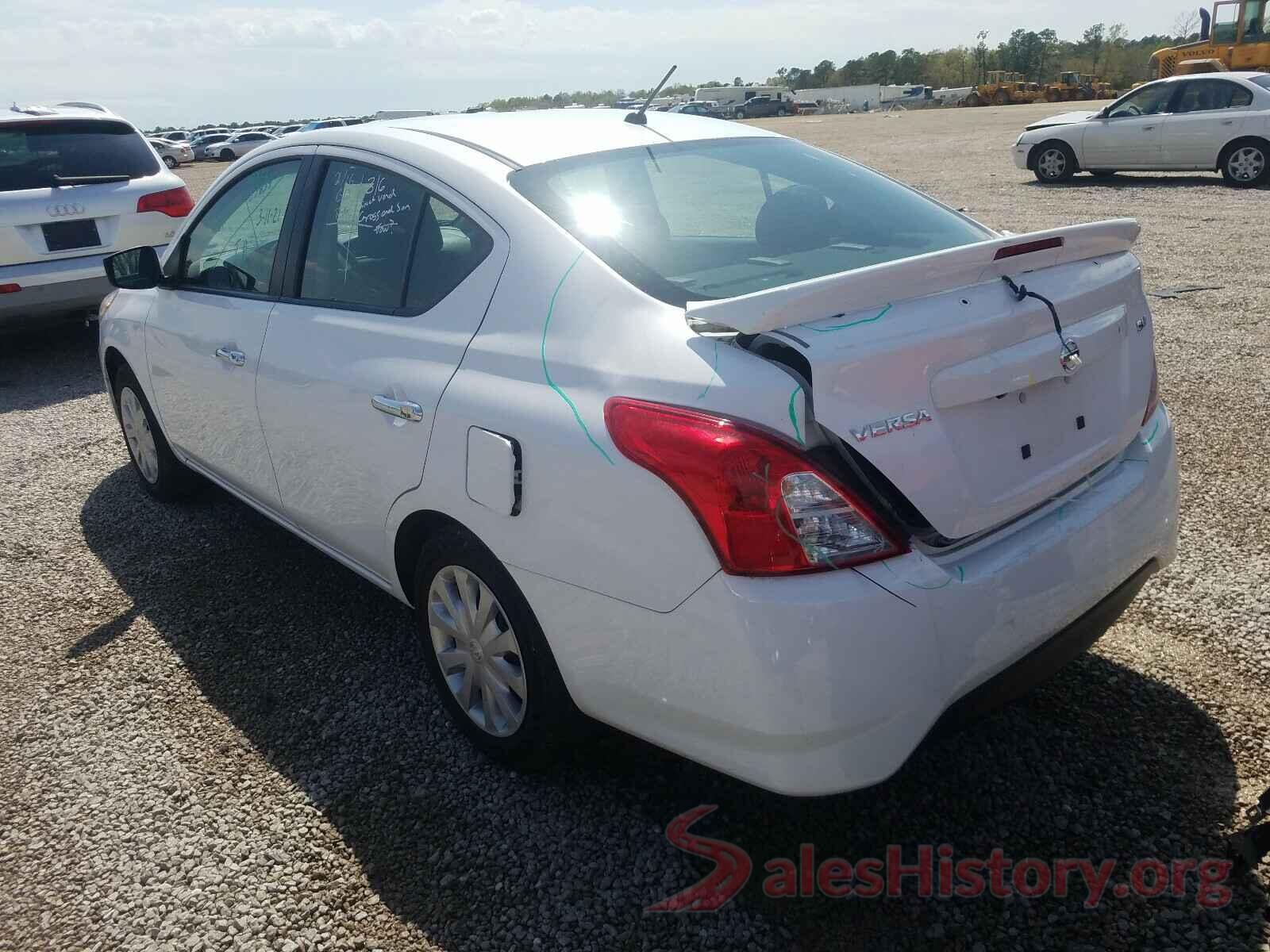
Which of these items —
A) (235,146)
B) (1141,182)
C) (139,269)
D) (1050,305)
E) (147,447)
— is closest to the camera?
(1050,305)

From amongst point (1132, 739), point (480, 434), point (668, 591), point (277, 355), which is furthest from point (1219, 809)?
point (277, 355)

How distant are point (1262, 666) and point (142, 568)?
167 inches

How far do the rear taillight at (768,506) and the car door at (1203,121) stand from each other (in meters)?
15.3

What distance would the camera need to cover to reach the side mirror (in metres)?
4.24

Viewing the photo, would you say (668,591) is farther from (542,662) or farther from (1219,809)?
(1219,809)

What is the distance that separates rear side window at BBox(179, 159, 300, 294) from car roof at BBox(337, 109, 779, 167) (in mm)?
294

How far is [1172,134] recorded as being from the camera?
48.1ft

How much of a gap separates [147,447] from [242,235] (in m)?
1.63

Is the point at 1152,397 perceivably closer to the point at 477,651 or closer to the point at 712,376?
the point at 712,376

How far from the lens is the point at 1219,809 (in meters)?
2.51

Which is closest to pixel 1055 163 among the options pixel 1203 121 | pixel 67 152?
pixel 1203 121

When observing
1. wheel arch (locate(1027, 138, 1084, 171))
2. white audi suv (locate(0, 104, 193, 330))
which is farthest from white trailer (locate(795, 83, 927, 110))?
white audi suv (locate(0, 104, 193, 330))

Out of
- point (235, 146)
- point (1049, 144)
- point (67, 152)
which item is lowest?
point (1049, 144)

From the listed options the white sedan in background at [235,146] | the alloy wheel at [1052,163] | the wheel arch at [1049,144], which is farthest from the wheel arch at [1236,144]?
the white sedan in background at [235,146]
